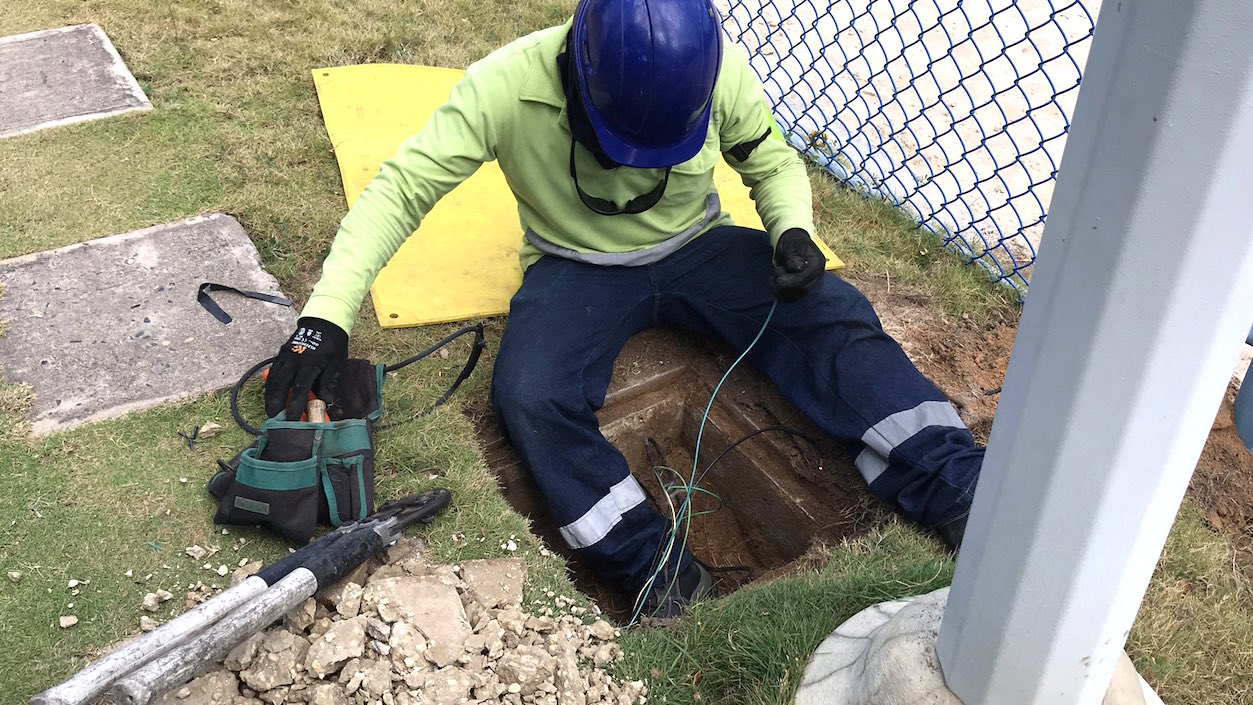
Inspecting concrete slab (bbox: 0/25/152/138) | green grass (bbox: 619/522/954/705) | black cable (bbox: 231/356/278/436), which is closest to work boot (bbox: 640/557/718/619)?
green grass (bbox: 619/522/954/705)

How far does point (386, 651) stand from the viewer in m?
1.88

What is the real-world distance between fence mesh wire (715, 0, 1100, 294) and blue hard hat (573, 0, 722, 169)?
5.14ft

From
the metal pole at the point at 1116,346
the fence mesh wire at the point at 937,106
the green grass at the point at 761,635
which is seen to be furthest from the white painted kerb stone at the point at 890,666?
the fence mesh wire at the point at 937,106

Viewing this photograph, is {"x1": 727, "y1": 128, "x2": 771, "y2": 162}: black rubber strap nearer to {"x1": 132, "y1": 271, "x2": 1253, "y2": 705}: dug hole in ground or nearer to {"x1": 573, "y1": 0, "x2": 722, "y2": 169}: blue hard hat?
{"x1": 573, "y1": 0, "x2": 722, "y2": 169}: blue hard hat

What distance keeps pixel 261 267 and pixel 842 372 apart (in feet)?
5.64

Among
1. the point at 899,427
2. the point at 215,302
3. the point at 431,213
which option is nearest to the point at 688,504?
the point at 899,427

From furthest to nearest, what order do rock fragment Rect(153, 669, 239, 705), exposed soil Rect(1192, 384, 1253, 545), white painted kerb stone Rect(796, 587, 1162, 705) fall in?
exposed soil Rect(1192, 384, 1253, 545) → rock fragment Rect(153, 669, 239, 705) → white painted kerb stone Rect(796, 587, 1162, 705)

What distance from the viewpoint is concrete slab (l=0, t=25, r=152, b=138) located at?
347 cm

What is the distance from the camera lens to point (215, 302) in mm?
2771

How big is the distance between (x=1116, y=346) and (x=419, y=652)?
1.40 metres

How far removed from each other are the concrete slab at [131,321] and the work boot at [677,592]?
1210 mm

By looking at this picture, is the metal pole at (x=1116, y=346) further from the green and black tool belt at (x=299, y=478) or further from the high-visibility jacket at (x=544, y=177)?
the high-visibility jacket at (x=544, y=177)

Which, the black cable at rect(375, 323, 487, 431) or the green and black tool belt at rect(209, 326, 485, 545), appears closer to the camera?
the green and black tool belt at rect(209, 326, 485, 545)

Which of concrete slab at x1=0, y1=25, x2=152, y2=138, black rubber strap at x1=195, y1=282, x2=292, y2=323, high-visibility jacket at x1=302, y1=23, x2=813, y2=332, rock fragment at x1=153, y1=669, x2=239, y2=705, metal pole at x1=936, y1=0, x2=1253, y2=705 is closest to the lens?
metal pole at x1=936, y1=0, x2=1253, y2=705
